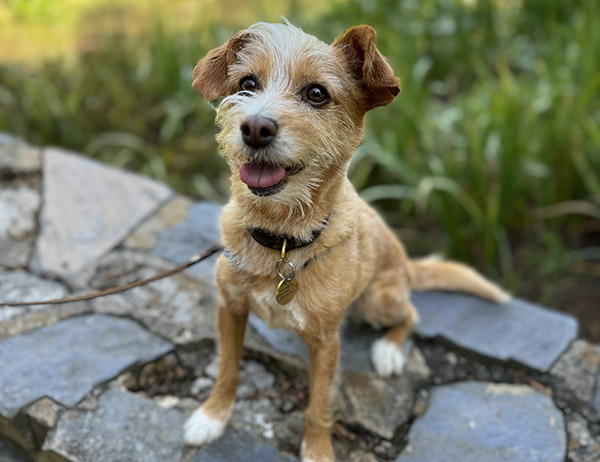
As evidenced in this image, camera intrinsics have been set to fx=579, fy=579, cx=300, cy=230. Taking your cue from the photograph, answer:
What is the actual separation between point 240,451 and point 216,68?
1449 mm

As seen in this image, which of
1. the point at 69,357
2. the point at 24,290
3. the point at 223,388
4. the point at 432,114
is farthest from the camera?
the point at 432,114

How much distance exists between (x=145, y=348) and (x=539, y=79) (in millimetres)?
3880

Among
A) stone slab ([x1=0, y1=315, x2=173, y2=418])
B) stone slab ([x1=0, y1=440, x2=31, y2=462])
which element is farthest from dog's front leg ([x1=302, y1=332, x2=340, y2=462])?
stone slab ([x1=0, y1=440, x2=31, y2=462])

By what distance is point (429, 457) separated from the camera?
2342mm

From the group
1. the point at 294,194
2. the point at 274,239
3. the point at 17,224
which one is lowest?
the point at 17,224

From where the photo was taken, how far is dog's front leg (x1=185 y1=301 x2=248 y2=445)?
7.42 feet

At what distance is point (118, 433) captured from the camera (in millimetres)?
2244

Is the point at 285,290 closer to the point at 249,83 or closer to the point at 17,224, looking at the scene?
the point at 249,83

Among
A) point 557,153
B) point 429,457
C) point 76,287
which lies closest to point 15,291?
point 76,287

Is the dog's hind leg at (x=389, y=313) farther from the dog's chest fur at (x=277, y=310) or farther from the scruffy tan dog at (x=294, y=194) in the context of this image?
the dog's chest fur at (x=277, y=310)

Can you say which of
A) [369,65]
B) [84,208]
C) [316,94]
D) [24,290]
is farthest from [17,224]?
[369,65]

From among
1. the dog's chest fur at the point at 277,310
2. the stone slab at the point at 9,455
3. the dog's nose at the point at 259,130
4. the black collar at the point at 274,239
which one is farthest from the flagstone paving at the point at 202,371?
the dog's nose at the point at 259,130

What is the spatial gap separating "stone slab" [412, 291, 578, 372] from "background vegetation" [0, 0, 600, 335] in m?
0.73

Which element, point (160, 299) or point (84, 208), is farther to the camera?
point (84, 208)
